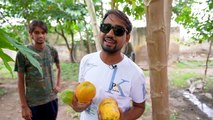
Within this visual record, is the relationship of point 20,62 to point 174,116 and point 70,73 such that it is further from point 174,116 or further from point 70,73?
point 70,73

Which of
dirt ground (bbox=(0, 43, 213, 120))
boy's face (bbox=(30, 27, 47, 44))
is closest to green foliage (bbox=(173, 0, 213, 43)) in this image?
dirt ground (bbox=(0, 43, 213, 120))

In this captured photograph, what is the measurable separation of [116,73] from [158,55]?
0.49 metres

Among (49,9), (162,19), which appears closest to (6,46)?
(162,19)

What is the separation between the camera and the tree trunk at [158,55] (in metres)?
0.92

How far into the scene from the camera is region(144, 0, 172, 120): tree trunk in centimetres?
92

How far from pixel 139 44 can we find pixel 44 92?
7.19m

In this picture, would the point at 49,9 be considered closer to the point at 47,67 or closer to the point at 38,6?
the point at 38,6

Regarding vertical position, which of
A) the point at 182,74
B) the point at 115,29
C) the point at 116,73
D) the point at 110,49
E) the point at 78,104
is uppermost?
the point at 115,29

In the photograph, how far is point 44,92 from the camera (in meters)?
2.59

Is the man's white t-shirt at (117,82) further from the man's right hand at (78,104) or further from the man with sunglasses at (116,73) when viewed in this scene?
the man's right hand at (78,104)

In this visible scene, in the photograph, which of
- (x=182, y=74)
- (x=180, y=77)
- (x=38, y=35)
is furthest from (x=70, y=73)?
(x=38, y=35)

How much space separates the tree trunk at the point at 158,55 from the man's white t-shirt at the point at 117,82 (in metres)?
0.42

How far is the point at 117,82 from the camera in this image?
1.41m

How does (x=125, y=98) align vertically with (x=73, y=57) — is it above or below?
above
